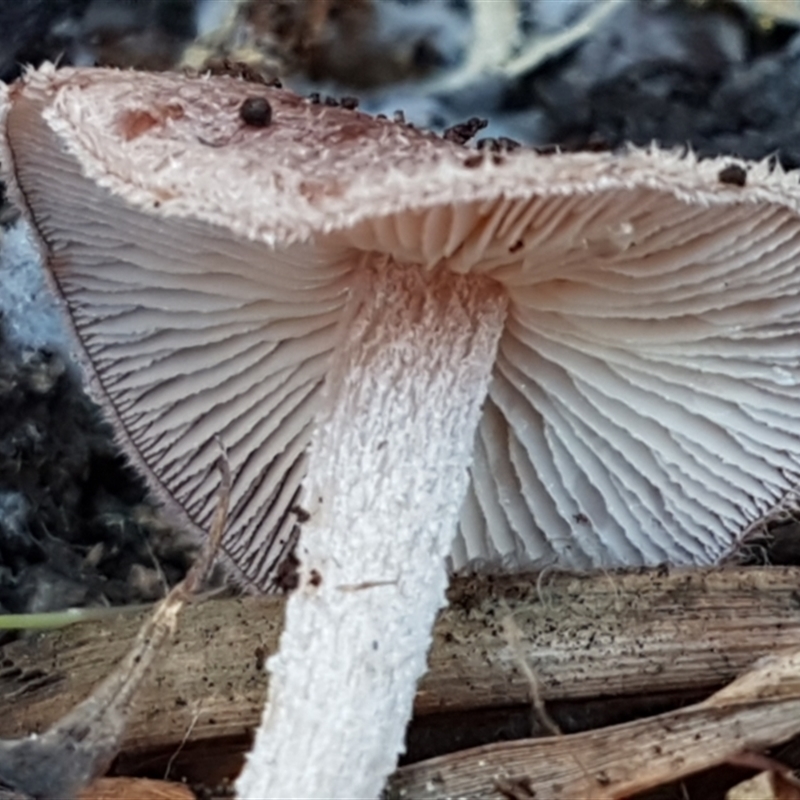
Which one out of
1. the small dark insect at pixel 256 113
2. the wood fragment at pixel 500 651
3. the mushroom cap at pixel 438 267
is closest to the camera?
the mushroom cap at pixel 438 267

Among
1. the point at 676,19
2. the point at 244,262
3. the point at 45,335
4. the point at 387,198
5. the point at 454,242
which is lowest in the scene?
the point at 387,198

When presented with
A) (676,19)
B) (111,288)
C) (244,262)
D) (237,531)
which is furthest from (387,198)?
(676,19)

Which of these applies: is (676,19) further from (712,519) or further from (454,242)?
(454,242)

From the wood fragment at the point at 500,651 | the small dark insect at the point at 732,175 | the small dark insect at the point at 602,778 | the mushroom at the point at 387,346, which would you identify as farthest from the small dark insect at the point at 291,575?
the small dark insect at the point at 732,175

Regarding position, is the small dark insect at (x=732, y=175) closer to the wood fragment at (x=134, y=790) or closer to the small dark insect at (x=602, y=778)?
the small dark insect at (x=602, y=778)

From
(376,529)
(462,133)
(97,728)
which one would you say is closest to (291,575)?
(376,529)

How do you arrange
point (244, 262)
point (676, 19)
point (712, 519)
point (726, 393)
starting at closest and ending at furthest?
point (244, 262) < point (726, 393) < point (712, 519) < point (676, 19)

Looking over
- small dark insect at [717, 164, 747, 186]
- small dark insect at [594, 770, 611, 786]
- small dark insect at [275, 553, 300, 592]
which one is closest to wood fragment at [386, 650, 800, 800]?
small dark insect at [594, 770, 611, 786]
